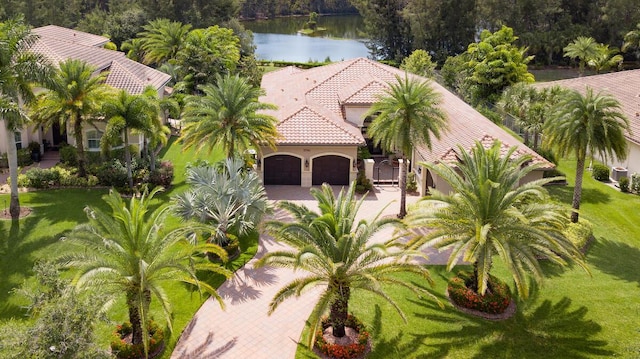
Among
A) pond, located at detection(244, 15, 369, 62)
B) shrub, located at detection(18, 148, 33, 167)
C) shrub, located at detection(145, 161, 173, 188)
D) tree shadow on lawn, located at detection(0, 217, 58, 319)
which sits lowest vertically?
tree shadow on lawn, located at detection(0, 217, 58, 319)

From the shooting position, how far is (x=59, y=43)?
131 feet

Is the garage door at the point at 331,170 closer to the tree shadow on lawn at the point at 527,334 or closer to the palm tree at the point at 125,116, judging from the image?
the palm tree at the point at 125,116

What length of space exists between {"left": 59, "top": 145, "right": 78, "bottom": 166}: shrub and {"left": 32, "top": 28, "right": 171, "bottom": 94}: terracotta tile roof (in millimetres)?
5455

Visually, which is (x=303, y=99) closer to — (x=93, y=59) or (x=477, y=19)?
(x=93, y=59)

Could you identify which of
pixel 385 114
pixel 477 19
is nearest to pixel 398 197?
pixel 385 114

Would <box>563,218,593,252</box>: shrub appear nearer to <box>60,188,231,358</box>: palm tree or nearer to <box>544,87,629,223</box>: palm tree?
<box>544,87,629,223</box>: palm tree

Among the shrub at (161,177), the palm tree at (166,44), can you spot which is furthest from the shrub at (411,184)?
the palm tree at (166,44)

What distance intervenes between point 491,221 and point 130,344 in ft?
42.0

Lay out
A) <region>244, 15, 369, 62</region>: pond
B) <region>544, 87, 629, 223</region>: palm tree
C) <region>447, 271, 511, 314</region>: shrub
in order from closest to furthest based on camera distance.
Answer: <region>447, 271, 511, 314</region>: shrub < <region>544, 87, 629, 223</region>: palm tree < <region>244, 15, 369, 62</region>: pond

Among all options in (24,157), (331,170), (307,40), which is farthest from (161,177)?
(307,40)

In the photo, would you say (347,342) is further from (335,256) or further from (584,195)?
(584,195)

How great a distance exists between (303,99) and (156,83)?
11435mm

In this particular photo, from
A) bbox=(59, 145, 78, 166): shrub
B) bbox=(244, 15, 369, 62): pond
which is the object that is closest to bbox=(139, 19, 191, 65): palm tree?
bbox=(59, 145, 78, 166): shrub

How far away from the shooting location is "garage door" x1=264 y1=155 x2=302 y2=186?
110 ft
